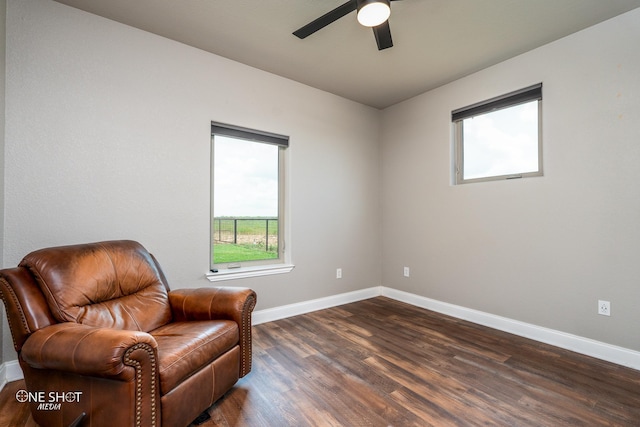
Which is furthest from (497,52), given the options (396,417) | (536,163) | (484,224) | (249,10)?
(396,417)

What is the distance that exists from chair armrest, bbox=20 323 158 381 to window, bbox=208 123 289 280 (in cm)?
150

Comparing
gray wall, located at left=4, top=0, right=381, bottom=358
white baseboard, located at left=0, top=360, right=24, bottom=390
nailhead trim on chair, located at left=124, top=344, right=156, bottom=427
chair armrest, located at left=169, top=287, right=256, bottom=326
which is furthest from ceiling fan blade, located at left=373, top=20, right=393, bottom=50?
white baseboard, located at left=0, top=360, right=24, bottom=390

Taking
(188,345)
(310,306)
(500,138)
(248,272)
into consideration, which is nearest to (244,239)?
(248,272)

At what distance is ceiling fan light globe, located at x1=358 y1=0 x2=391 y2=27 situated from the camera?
162cm

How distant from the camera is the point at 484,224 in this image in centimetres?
302

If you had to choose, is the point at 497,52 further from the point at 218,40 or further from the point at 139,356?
the point at 139,356

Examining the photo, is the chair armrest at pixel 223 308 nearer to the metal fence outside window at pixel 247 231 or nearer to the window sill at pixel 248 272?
the window sill at pixel 248 272

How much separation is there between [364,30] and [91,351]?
2.74 metres

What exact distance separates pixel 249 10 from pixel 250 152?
132cm

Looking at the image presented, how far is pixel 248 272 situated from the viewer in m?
2.96

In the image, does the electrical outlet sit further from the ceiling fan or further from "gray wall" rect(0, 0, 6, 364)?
"gray wall" rect(0, 0, 6, 364)

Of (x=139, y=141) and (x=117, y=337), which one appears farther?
(x=139, y=141)

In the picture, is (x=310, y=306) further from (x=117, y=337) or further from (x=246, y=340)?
(x=117, y=337)

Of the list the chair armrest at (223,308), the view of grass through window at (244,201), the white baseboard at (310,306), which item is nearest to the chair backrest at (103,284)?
the chair armrest at (223,308)
